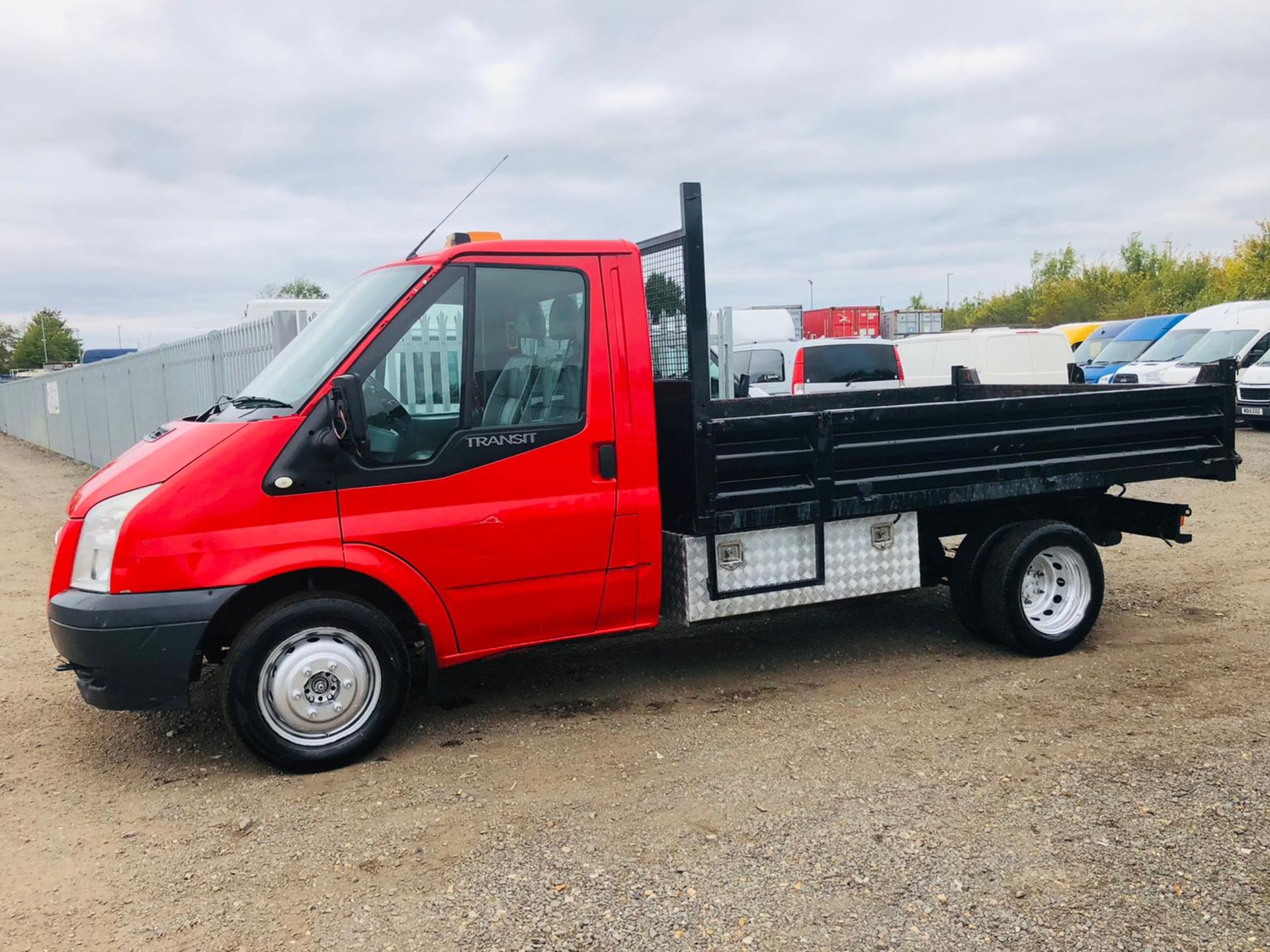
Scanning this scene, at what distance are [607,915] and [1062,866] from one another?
62.9 inches

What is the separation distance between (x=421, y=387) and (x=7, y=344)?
113574mm

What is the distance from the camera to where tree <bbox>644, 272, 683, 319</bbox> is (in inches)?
218

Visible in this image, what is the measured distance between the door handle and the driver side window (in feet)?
2.33

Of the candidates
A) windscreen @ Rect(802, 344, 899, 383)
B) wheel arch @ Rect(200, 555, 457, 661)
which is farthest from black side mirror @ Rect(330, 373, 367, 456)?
windscreen @ Rect(802, 344, 899, 383)

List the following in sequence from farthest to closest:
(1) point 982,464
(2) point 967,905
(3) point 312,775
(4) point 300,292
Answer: (4) point 300,292, (1) point 982,464, (3) point 312,775, (2) point 967,905

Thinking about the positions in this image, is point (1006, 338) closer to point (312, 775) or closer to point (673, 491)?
point (673, 491)

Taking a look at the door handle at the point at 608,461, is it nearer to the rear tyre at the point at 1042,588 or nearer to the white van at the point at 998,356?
the rear tyre at the point at 1042,588

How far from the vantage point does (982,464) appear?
237 inches

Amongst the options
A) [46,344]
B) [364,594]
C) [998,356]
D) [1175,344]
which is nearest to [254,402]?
[364,594]

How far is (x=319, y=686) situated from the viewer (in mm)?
4699

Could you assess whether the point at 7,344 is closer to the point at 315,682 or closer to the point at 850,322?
the point at 850,322

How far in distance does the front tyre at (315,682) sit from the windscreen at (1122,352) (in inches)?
986

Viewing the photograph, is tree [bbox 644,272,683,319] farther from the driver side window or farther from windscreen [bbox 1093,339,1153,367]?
windscreen [bbox 1093,339,1153,367]

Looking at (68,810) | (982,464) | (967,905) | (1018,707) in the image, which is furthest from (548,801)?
(982,464)
